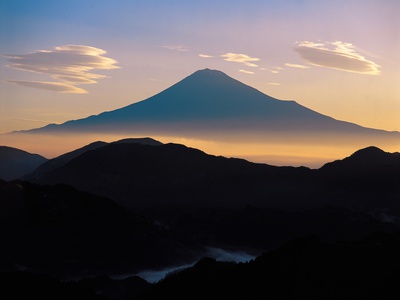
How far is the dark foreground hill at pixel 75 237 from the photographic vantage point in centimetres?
10800

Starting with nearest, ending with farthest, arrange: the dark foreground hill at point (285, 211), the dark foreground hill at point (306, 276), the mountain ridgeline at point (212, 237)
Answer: the dark foreground hill at point (306, 276) < the mountain ridgeline at point (212, 237) < the dark foreground hill at point (285, 211)

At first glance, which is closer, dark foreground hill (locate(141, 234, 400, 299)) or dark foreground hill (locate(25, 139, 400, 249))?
dark foreground hill (locate(141, 234, 400, 299))

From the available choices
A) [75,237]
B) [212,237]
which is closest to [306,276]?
[75,237]

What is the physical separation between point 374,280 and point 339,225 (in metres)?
94.1

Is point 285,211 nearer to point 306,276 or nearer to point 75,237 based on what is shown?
point 75,237

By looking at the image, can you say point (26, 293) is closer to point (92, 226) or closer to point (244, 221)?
point (92, 226)

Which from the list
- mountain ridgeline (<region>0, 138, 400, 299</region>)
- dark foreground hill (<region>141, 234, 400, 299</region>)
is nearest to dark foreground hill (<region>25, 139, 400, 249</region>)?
mountain ridgeline (<region>0, 138, 400, 299</region>)

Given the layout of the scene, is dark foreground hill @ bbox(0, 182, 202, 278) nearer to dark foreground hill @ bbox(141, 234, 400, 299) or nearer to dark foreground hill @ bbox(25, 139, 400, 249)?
dark foreground hill @ bbox(25, 139, 400, 249)

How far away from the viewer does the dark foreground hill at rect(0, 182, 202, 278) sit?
108000mm

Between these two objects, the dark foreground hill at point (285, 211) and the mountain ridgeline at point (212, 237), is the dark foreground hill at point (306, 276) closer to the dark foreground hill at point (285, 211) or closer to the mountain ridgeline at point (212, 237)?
the mountain ridgeline at point (212, 237)

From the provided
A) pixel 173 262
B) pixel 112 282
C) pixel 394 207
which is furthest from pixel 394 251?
pixel 394 207

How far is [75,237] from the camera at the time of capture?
117562 millimetres

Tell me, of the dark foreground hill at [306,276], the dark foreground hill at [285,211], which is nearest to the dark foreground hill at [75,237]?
the dark foreground hill at [285,211]

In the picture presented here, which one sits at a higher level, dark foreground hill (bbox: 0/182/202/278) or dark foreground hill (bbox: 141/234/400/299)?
dark foreground hill (bbox: 141/234/400/299)
